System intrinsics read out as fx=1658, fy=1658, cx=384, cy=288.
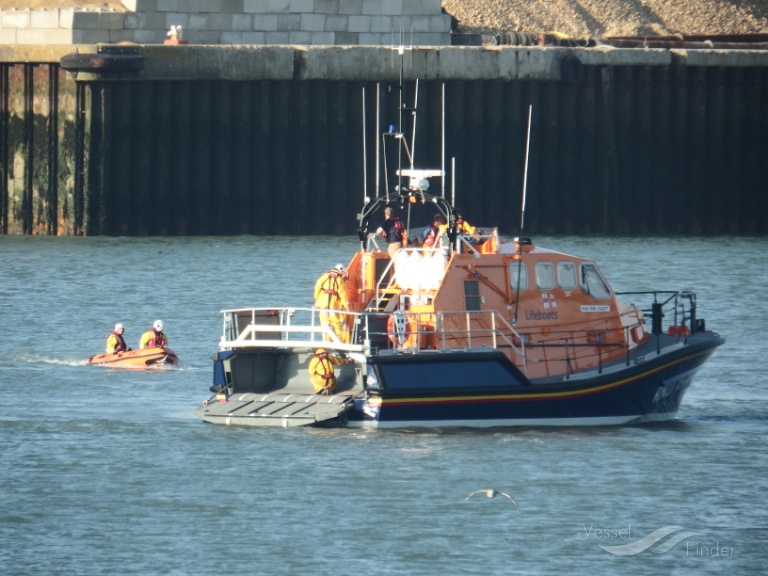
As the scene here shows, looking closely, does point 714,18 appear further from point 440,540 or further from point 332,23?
point 440,540

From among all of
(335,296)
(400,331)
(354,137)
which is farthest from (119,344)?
(354,137)

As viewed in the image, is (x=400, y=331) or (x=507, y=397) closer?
(x=507, y=397)

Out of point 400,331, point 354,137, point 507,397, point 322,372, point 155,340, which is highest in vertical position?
point 354,137

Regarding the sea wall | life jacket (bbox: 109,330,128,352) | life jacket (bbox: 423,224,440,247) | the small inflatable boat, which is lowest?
the small inflatable boat

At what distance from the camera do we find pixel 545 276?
19750 mm

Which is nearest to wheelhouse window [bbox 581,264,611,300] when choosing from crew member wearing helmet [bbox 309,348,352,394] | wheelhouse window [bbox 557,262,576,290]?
wheelhouse window [bbox 557,262,576,290]

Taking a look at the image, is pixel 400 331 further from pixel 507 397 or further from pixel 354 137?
pixel 354 137

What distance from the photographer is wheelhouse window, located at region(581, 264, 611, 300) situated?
20016 millimetres

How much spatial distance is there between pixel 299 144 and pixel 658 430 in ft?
68.9

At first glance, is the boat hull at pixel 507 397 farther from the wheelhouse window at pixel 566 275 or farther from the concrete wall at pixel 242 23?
the concrete wall at pixel 242 23

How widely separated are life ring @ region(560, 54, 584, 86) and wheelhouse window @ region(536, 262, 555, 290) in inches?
862

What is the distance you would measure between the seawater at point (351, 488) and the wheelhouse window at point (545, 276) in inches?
67.8

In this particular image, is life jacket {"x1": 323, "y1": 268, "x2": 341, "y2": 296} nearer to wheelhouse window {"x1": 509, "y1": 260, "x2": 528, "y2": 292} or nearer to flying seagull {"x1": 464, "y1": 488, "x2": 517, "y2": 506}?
wheelhouse window {"x1": 509, "y1": 260, "x2": 528, "y2": 292}

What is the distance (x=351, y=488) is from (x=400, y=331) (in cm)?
269
